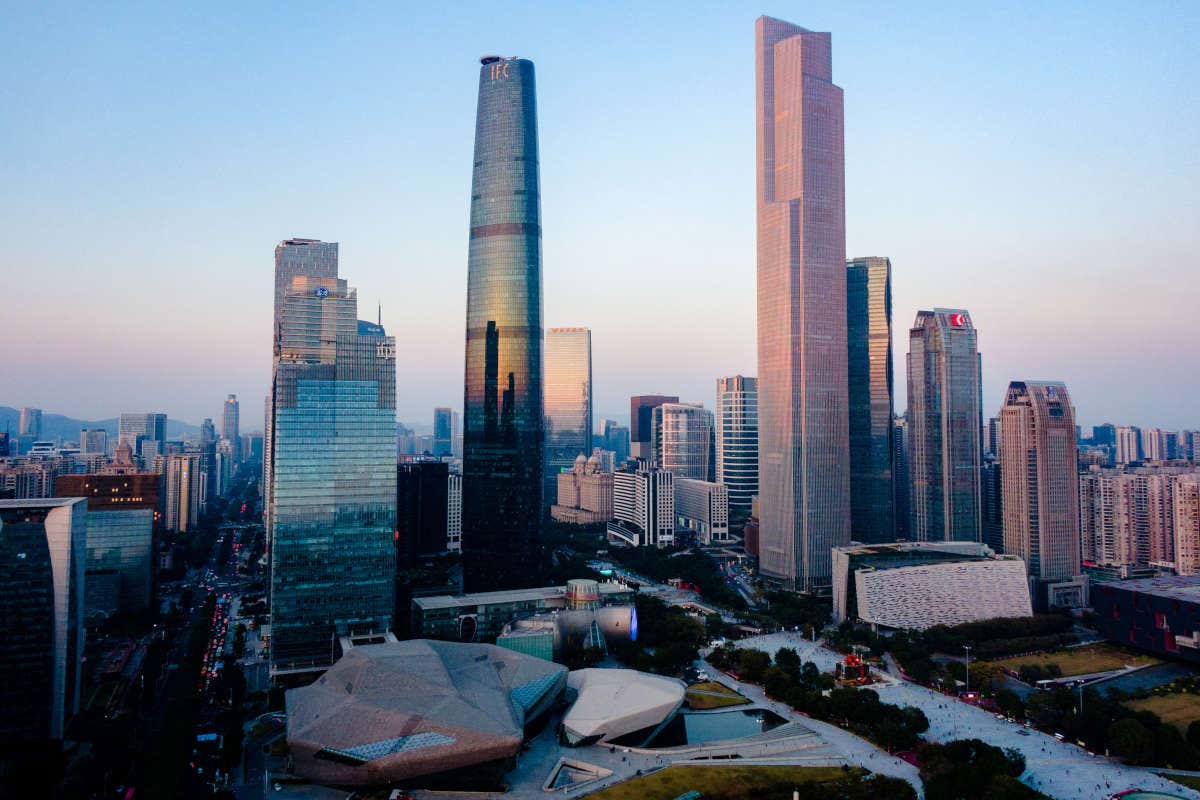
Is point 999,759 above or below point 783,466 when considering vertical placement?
below

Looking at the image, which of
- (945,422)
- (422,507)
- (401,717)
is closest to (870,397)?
(945,422)

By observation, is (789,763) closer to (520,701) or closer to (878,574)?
(520,701)

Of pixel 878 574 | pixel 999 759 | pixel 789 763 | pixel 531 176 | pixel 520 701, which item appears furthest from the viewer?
pixel 531 176

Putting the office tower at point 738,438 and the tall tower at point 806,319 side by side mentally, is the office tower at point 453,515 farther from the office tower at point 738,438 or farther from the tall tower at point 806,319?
the tall tower at point 806,319

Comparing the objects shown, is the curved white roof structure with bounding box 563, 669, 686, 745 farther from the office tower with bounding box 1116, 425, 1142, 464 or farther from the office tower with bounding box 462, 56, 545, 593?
the office tower with bounding box 1116, 425, 1142, 464

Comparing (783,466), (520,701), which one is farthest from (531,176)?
(520,701)

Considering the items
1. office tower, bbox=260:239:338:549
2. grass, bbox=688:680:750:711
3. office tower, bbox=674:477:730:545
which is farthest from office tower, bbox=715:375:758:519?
grass, bbox=688:680:750:711

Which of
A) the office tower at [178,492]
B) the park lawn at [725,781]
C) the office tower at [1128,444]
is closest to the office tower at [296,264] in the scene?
the office tower at [178,492]
